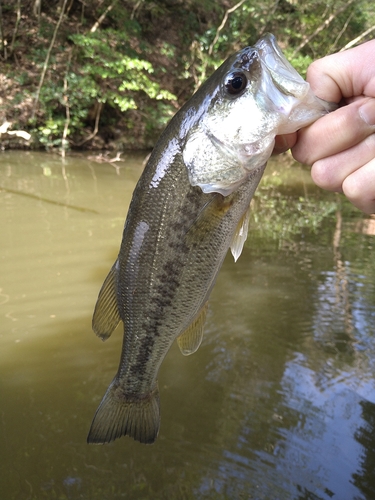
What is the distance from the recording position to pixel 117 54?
43.1ft

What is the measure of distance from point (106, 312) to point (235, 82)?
110 centimetres

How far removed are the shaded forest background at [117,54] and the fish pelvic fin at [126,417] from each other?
817cm

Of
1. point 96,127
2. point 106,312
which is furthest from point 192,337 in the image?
point 96,127

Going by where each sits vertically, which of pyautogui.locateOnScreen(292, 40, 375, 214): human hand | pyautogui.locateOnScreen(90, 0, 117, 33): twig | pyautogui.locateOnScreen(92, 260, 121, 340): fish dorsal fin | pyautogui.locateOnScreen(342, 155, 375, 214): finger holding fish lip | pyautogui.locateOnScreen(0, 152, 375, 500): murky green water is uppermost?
pyautogui.locateOnScreen(90, 0, 117, 33): twig

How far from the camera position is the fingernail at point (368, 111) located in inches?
63.1

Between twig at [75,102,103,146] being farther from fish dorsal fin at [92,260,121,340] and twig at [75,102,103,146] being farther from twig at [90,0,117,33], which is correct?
fish dorsal fin at [92,260,121,340]

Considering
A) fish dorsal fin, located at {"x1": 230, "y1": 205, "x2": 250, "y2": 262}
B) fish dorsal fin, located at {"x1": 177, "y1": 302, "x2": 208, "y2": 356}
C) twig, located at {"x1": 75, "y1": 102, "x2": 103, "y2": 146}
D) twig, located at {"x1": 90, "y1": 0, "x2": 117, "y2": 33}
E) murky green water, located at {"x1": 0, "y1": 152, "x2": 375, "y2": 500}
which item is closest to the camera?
fish dorsal fin, located at {"x1": 230, "y1": 205, "x2": 250, "y2": 262}

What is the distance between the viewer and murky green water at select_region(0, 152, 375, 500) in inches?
109

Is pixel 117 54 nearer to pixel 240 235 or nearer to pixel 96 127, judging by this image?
pixel 96 127

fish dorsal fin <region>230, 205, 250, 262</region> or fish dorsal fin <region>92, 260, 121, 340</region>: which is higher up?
fish dorsal fin <region>230, 205, 250, 262</region>

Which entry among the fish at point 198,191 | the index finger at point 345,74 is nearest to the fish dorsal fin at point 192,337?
the fish at point 198,191

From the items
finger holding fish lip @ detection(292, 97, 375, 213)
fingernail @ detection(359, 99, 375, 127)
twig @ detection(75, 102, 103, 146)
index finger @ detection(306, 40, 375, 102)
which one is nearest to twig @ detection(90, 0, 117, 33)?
twig @ detection(75, 102, 103, 146)

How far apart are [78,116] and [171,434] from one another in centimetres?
1215

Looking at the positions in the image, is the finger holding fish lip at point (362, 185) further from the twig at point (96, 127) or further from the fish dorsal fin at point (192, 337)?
the twig at point (96, 127)
